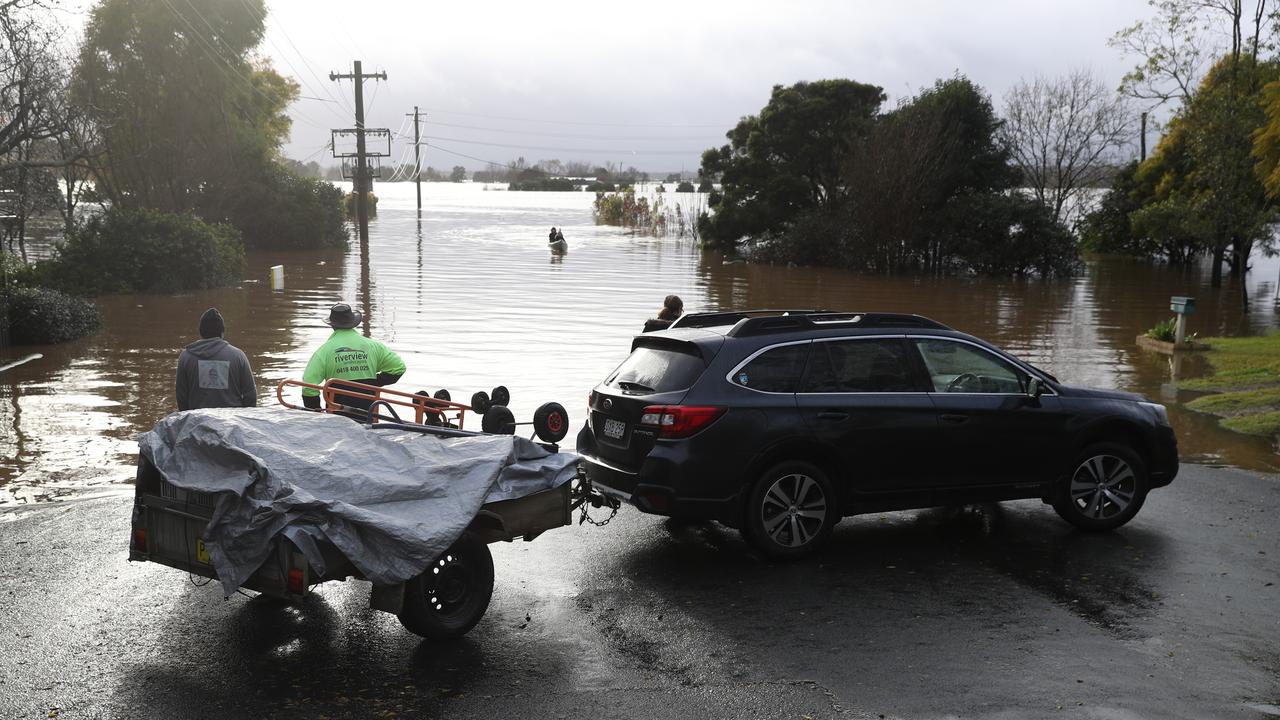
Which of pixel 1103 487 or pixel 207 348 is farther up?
pixel 207 348

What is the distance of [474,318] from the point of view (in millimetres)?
25750

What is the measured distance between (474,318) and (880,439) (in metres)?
18.6

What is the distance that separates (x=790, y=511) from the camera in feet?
25.8

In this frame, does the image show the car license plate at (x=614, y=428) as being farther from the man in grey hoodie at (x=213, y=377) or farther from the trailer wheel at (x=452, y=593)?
the man in grey hoodie at (x=213, y=377)

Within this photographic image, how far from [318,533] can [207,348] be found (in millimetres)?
3078

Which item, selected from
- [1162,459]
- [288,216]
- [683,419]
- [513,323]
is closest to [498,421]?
[683,419]

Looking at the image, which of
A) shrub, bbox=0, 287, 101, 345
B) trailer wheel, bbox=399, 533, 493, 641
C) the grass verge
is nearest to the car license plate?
trailer wheel, bbox=399, 533, 493, 641

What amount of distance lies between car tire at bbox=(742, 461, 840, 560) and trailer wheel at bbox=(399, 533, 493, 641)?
210 centimetres

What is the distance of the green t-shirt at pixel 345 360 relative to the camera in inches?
336

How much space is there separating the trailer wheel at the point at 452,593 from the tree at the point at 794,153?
4472cm

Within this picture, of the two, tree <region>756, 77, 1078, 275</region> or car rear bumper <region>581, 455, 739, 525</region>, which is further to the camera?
tree <region>756, 77, 1078, 275</region>

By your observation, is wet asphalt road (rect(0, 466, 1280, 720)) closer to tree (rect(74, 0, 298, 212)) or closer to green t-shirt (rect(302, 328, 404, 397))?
green t-shirt (rect(302, 328, 404, 397))

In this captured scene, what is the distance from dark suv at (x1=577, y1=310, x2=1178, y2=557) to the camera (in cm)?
766

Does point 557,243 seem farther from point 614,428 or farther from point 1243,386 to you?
point 614,428
